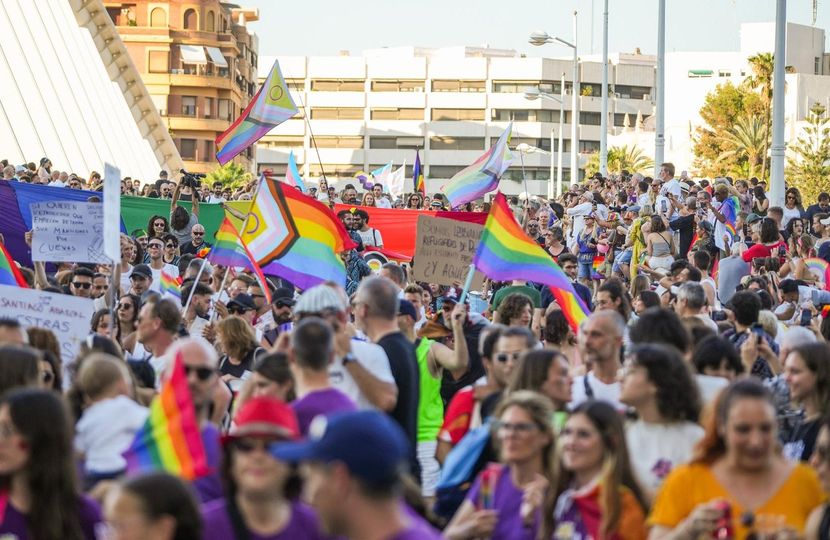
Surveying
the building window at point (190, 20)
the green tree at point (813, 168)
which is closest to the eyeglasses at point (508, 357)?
the green tree at point (813, 168)

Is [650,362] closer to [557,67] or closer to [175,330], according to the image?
[175,330]

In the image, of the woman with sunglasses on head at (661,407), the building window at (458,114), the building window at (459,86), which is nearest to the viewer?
the woman with sunglasses on head at (661,407)

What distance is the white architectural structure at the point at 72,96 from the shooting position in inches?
1789

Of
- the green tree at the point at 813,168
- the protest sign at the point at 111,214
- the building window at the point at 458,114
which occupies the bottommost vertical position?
the protest sign at the point at 111,214

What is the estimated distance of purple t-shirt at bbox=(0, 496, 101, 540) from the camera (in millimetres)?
5699

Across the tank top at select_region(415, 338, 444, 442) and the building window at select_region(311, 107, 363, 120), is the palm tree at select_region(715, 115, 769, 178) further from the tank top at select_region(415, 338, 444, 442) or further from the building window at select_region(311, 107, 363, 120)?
the tank top at select_region(415, 338, 444, 442)

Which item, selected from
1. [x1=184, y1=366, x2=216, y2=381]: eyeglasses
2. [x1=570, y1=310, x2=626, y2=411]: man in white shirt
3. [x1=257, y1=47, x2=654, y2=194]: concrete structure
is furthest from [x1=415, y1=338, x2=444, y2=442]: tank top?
[x1=257, y1=47, x2=654, y2=194]: concrete structure

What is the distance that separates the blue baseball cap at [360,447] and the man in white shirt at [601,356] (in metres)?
3.54

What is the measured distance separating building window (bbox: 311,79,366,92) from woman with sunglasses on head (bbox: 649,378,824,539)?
128 metres

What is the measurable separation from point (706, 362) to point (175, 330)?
133 inches

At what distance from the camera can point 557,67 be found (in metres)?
132

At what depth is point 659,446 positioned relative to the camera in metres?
6.70

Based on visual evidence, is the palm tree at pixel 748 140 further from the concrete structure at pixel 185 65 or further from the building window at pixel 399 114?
the building window at pixel 399 114

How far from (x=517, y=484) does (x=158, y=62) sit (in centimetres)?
10048
